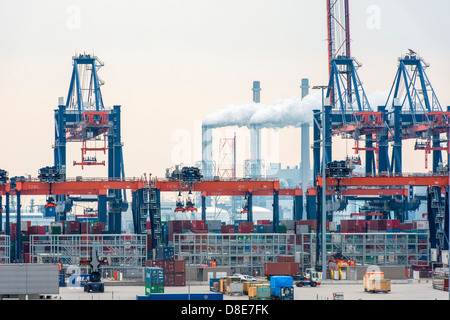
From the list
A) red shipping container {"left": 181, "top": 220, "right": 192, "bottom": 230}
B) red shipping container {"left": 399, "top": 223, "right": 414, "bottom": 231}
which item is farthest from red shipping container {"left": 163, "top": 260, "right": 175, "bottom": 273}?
red shipping container {"left": 399, "top": 223, "right": 414, "bottom": 231}

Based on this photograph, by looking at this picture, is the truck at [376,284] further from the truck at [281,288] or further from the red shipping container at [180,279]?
the red shipping container at [180,279]

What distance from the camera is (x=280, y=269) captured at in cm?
8419

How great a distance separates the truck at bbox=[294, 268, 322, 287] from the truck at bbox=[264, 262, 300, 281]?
1143mm

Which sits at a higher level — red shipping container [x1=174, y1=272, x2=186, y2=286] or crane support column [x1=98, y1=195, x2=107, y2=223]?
crane support column [x1=98, y1=195, x2=107, y2=223]

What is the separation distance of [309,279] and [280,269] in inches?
118

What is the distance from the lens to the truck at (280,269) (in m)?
83.8

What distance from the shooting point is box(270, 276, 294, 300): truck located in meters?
65.3

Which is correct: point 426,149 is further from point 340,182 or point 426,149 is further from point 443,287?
point 443,287

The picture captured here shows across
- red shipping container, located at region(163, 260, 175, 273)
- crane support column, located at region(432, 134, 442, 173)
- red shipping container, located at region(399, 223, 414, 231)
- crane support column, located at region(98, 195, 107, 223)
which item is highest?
crane support column, located at region(432, 134, 442, 173)

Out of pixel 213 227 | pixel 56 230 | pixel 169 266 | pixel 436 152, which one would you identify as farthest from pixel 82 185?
pixel 436 152

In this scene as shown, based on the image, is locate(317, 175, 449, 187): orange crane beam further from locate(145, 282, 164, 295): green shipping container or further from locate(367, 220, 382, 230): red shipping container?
locate(145, 282, 164, 295): green shipping container

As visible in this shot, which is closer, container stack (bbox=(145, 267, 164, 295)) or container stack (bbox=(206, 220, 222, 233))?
container stack (bbox=(145, 267, 164, 295))

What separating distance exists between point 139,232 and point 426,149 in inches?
1842

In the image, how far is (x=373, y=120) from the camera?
12144cm
